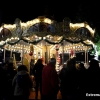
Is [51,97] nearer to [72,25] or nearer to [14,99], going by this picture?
[14,99]

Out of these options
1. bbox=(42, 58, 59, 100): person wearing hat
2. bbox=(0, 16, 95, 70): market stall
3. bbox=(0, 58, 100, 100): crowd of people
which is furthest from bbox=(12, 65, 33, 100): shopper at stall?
bbox=(0, 16, 95, 70): market stall

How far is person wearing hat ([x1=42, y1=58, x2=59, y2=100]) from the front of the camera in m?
8.20

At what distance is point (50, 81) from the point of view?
8.25 metres

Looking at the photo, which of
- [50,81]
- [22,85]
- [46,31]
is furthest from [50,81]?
[46,31]

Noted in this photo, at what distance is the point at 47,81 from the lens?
8.28m

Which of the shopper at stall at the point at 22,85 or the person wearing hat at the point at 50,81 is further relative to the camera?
the person wearing hat at the point at 50,81

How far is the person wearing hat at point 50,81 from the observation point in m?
8.20

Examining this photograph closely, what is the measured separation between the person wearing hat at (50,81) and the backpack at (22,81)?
66 cm

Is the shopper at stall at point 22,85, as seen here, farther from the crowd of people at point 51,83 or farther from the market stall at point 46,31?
the market stall at point 46,31

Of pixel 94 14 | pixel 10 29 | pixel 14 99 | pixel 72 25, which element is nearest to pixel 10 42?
pixel 10 29

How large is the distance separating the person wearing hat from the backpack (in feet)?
2.17

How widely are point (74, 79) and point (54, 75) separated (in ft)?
2.78

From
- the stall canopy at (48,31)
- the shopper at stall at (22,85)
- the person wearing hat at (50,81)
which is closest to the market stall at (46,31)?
the stall canopy at (48,31)

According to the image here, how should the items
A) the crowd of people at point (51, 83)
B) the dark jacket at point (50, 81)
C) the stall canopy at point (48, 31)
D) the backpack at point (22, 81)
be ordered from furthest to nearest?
1. the stall canopy at point (48, 31)
2. the dark jacket at point (50, 81)
3. the backpack at point (22, 81)
4. the crowd of people at point (51, 83)
